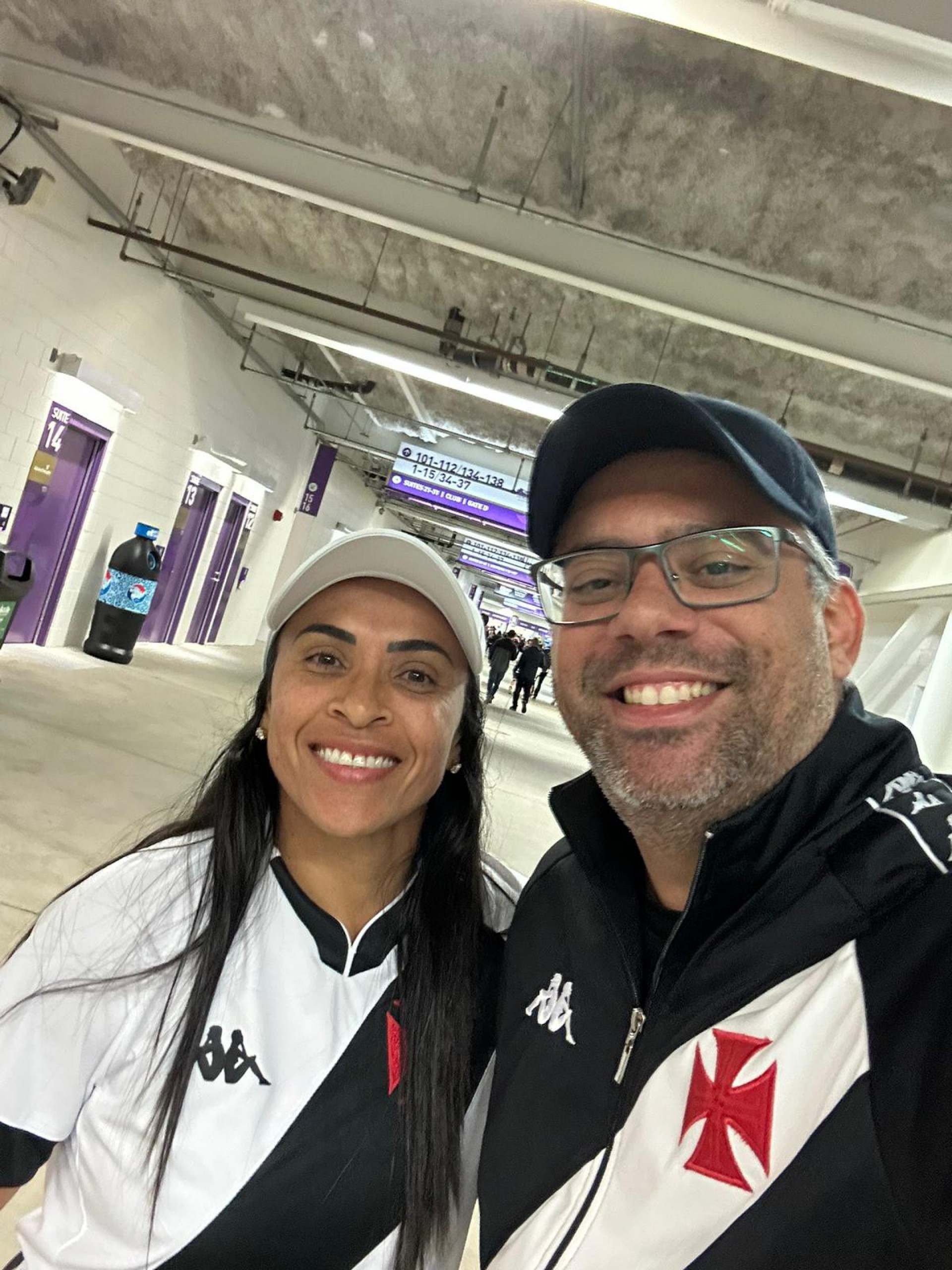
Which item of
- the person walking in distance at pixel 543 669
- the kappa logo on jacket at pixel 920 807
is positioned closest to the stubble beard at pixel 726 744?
the kappa logo on jacket at pixel 920 807

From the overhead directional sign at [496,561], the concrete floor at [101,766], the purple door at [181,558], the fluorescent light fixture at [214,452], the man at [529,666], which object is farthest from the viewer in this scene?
the overhead directional sign at [496,561]

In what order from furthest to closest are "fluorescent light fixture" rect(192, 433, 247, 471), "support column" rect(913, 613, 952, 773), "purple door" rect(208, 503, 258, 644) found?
"purple door" rect(208, 503, 258, 644)
"fluorescent light fixture" rect(192, 433, 247, 471)
"support column" rect(913, 613, 952, 773)

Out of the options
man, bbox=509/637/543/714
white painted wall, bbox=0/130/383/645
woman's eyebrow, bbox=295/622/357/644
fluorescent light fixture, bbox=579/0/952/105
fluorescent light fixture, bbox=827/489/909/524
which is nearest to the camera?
woman's eyebrow, bbox=295/622/357/644

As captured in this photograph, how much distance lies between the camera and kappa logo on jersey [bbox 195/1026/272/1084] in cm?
119

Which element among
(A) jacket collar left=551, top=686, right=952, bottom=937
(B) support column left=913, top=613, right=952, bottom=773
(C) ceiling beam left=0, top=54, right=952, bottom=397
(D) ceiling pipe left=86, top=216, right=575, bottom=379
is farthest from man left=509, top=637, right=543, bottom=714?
(A) jacket collar left=551, top=686, right=952, bottom=937

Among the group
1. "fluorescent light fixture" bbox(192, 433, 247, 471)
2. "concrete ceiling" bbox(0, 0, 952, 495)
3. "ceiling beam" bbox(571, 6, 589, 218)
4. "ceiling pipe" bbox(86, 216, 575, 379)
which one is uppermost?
"concrete ceiling" bbox(0, 0, 952, 495)

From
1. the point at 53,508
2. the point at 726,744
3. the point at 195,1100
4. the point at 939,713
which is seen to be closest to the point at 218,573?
the point at 53,508

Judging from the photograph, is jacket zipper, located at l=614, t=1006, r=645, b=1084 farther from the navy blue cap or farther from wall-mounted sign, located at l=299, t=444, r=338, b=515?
wall-mounted sign, located at l=299, t=444, r=338, b=515

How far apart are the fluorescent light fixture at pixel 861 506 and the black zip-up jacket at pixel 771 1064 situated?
7.63 meters

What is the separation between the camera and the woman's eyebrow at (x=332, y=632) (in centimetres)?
144

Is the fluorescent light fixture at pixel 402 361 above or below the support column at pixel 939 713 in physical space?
above

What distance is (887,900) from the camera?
33.9 inches

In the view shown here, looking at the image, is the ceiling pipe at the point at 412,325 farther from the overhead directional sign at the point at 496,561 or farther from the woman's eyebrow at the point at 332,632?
the overhead directional sign at the point at 496,561

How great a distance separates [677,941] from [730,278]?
539 centimetres
